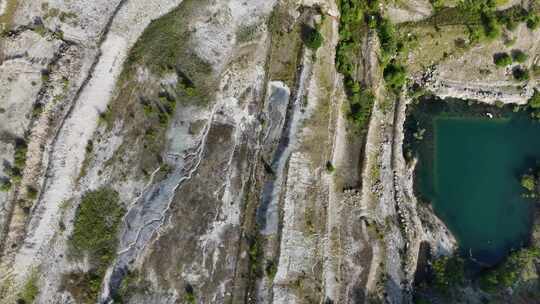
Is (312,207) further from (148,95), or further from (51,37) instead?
(51,37)

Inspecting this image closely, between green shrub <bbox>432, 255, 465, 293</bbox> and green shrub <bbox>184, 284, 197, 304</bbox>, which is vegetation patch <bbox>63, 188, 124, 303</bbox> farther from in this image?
green shrub <bbox>432, 255, 465, 293</bbox>

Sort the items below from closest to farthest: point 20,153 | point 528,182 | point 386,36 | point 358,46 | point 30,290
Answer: point 20,153
point 30,290
point 358,46
point 386,36
point 528,182

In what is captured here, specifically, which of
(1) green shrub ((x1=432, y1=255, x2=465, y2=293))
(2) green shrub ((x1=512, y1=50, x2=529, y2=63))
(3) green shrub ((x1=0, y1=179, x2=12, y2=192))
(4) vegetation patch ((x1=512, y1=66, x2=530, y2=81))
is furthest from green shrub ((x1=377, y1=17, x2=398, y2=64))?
(3) green shrub ((x1=0, y1=179, x2=12, y2=192))

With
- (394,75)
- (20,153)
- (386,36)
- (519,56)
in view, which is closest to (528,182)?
(519,56)

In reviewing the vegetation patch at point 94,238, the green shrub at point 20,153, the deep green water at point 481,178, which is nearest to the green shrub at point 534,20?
the deep green water at point 481,178

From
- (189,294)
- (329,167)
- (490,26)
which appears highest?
(490,26)

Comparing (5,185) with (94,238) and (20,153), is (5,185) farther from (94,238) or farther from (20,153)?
(94,238)

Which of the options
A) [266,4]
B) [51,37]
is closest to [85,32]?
[51,37]
